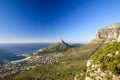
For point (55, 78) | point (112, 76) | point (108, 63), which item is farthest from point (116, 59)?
point (55, 78)

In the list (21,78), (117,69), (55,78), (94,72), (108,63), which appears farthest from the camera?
(21,78)

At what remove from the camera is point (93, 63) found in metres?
45.5

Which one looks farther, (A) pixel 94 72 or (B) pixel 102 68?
(A) pixel 94 72

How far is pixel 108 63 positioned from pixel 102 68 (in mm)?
1837

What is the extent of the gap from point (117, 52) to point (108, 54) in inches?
96.5

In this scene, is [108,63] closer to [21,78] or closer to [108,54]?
[108,54]

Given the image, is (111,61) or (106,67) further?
(111,61)

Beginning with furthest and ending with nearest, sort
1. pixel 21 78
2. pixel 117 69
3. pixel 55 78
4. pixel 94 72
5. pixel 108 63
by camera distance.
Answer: pixel 21 78
pixel 55 78
pixel 94 72
pixel 108 63
pixel 117 69

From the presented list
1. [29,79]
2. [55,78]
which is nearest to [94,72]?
[55,78]

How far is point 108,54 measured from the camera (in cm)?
4412

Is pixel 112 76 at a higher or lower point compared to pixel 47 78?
higher

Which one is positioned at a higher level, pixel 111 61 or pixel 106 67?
pixel 111 61

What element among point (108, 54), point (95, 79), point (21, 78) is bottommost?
point (21, 78)

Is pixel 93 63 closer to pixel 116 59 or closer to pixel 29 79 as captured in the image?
pixel 116 59
